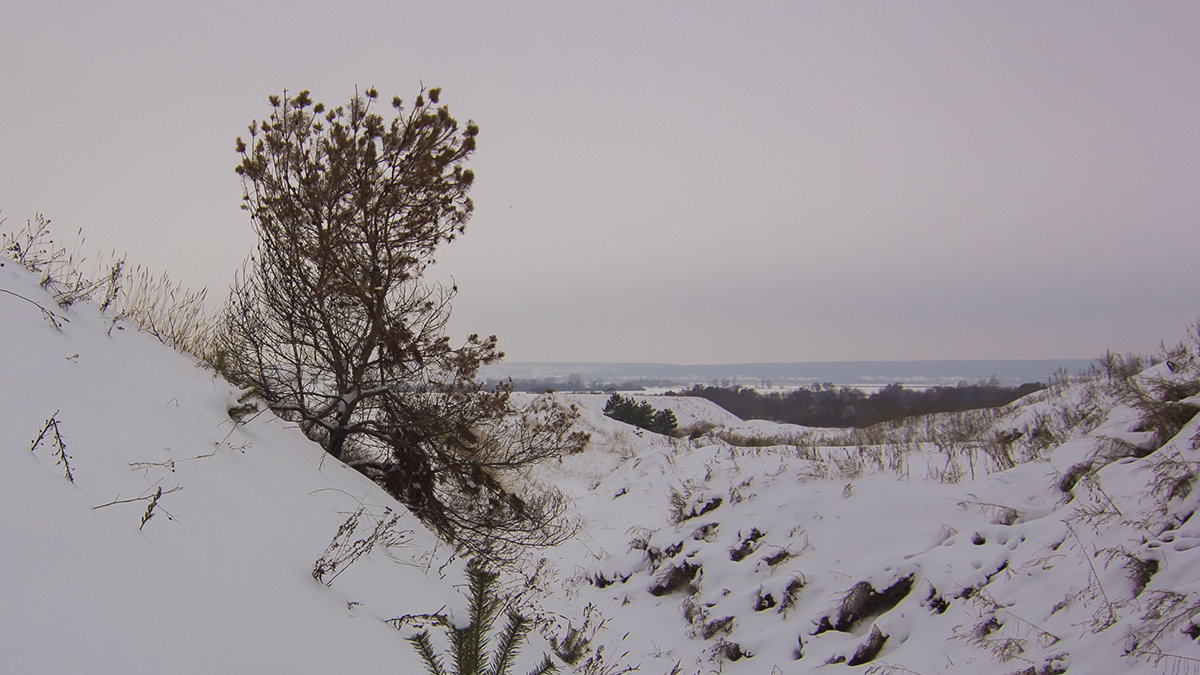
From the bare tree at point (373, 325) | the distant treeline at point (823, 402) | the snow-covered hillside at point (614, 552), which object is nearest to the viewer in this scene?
the snow-covered hillside at point (614, 552)

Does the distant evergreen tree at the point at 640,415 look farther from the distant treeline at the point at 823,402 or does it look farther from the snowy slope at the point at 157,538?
the snowy slope at the point at 157,538

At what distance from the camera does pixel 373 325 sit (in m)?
7.51

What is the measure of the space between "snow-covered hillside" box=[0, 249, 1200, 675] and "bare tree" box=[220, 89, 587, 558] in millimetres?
1586

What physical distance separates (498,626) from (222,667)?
2.85 m

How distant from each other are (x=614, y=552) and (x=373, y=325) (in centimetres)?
536

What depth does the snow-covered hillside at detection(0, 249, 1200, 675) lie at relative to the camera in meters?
1.84

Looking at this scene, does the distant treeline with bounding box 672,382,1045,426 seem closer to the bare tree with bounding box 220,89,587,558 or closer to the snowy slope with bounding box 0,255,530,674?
the bare tree with bounding box 220,89,587,558

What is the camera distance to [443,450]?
8023 mm

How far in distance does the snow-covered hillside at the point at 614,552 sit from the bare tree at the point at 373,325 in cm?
159

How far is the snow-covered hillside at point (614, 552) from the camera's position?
1.84m

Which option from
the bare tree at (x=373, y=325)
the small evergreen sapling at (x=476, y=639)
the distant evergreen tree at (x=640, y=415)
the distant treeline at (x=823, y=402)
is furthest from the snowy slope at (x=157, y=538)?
the distant treeline at (x=823, y=402)

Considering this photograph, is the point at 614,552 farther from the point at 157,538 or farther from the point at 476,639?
the point at 476,639

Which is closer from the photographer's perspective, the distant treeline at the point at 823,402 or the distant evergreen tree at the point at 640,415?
the distant evergreen tree at the point at 640,415

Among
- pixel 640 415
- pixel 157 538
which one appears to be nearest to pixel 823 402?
pixel 640 415
